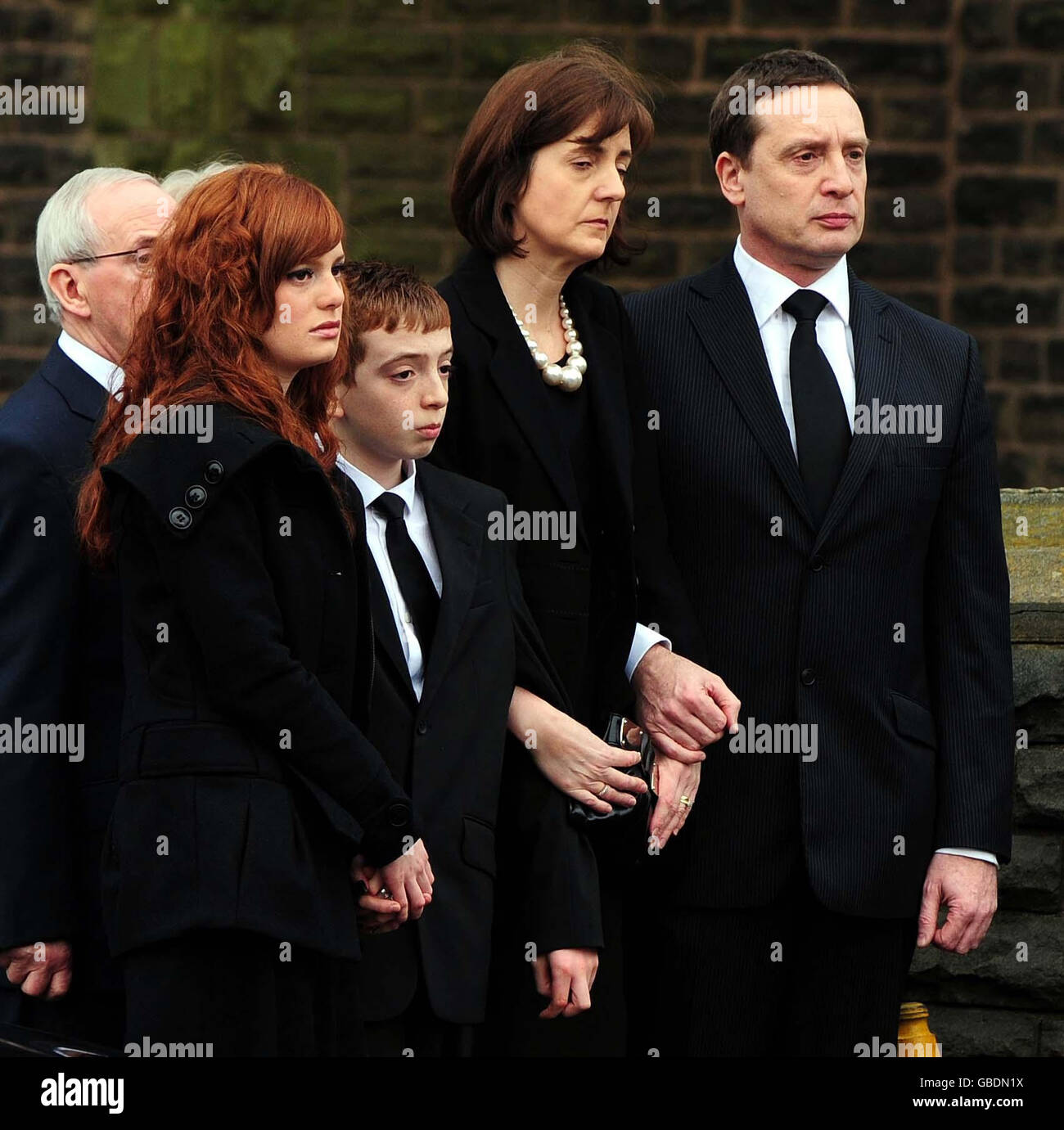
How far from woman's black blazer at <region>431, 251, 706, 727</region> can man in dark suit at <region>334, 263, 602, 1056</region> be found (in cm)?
9

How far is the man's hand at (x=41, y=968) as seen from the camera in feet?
10.3

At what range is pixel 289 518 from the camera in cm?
284

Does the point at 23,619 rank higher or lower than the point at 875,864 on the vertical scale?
higher

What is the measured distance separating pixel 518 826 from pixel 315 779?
2.12ft

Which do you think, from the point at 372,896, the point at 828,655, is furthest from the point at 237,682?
the point at 828,655

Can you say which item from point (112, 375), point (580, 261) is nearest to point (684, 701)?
point (580, 261)

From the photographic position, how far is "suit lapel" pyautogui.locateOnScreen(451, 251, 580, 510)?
3432 mm

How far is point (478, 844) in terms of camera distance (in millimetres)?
3201

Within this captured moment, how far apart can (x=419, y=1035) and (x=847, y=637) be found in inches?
40.9

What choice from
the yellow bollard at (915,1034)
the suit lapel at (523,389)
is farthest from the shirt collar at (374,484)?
the yellow bollard at (915,1034)

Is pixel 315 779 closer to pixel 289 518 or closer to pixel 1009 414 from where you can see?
pixel 289 518

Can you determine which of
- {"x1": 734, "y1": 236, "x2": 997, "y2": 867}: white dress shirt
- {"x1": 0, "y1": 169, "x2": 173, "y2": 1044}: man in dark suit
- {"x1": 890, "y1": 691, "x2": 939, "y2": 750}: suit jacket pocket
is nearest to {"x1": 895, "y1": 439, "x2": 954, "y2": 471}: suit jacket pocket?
{"x1": 734, "y1": 236, "x2": 997, "y2": 867}: white dress shirt

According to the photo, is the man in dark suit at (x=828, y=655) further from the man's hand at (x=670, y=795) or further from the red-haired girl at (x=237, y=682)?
the red-haired girl at (x=237, y=682)

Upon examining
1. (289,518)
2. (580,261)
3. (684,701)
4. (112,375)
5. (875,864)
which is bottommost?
(875,864)
